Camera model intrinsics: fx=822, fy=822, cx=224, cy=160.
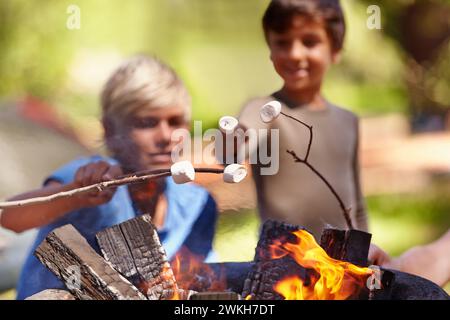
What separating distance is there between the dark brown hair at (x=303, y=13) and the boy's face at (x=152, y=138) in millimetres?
511

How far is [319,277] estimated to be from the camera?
2.86 m

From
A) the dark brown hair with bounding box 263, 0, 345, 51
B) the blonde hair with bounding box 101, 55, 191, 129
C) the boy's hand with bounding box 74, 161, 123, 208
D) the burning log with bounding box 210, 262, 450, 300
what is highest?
the dark brown hair with bounding box 263, 0, 345, 51

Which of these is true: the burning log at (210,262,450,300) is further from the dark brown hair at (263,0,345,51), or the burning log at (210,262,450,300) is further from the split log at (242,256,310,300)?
the dark brown hair at (263,0,345,51)

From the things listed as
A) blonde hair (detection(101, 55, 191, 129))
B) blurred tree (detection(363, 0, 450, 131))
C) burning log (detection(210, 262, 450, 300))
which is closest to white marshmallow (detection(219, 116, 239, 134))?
blonde hair (detection(101, 55, 191, 129))

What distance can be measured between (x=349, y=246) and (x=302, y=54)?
0.84m

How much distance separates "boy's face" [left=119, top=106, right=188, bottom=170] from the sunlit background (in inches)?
4.6

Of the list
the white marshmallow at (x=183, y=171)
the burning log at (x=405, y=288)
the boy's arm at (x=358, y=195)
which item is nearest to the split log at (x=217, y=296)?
the burning log at (x=405, y=288)

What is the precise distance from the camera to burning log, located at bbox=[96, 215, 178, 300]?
290 cm

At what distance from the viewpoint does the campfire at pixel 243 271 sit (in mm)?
2754

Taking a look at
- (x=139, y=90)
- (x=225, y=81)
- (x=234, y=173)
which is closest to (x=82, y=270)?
(x=234, y=173)

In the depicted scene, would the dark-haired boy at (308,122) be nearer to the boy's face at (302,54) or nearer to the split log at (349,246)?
the boy's face at (302,54)

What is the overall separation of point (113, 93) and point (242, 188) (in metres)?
0.65

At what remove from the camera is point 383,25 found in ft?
11.1
